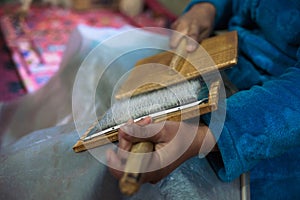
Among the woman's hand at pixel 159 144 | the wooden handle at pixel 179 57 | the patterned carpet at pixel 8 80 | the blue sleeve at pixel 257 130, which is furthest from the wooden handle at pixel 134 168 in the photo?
the patterned carpet at pixel 8 80

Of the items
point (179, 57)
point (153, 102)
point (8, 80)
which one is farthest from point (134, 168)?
point (8, 80)

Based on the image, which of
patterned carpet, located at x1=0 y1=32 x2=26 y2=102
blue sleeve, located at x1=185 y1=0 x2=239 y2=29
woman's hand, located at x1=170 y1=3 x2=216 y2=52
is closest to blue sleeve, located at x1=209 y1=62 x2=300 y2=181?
woman's hand, located at x1=170 y1=3 x2=216 y2=52

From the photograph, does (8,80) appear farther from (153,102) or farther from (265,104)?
(265,104)

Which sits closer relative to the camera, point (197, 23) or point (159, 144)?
point (159, 144)

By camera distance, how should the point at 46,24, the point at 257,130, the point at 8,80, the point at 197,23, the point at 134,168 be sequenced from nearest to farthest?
the point at 134,168, the point at 257,130, the point at 197,23, the point at 8,80, the point at 46,24

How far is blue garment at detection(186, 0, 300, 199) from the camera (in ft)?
1.52

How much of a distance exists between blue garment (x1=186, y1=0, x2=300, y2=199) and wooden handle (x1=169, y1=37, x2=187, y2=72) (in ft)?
0.35

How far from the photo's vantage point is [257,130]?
465mm

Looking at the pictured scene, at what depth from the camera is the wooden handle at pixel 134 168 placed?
1.03ft

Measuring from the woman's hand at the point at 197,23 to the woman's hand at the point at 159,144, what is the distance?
348 millimetres

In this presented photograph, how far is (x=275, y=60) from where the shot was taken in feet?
2.14

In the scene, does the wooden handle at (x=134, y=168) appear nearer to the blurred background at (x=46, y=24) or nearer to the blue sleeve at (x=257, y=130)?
the blue sleeve at (x=257, y=130)

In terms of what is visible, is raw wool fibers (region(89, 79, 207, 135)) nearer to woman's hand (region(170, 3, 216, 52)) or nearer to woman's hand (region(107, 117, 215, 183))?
woman's hand (region(107, 117, 215, 183))

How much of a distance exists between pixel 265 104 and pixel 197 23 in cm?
36
